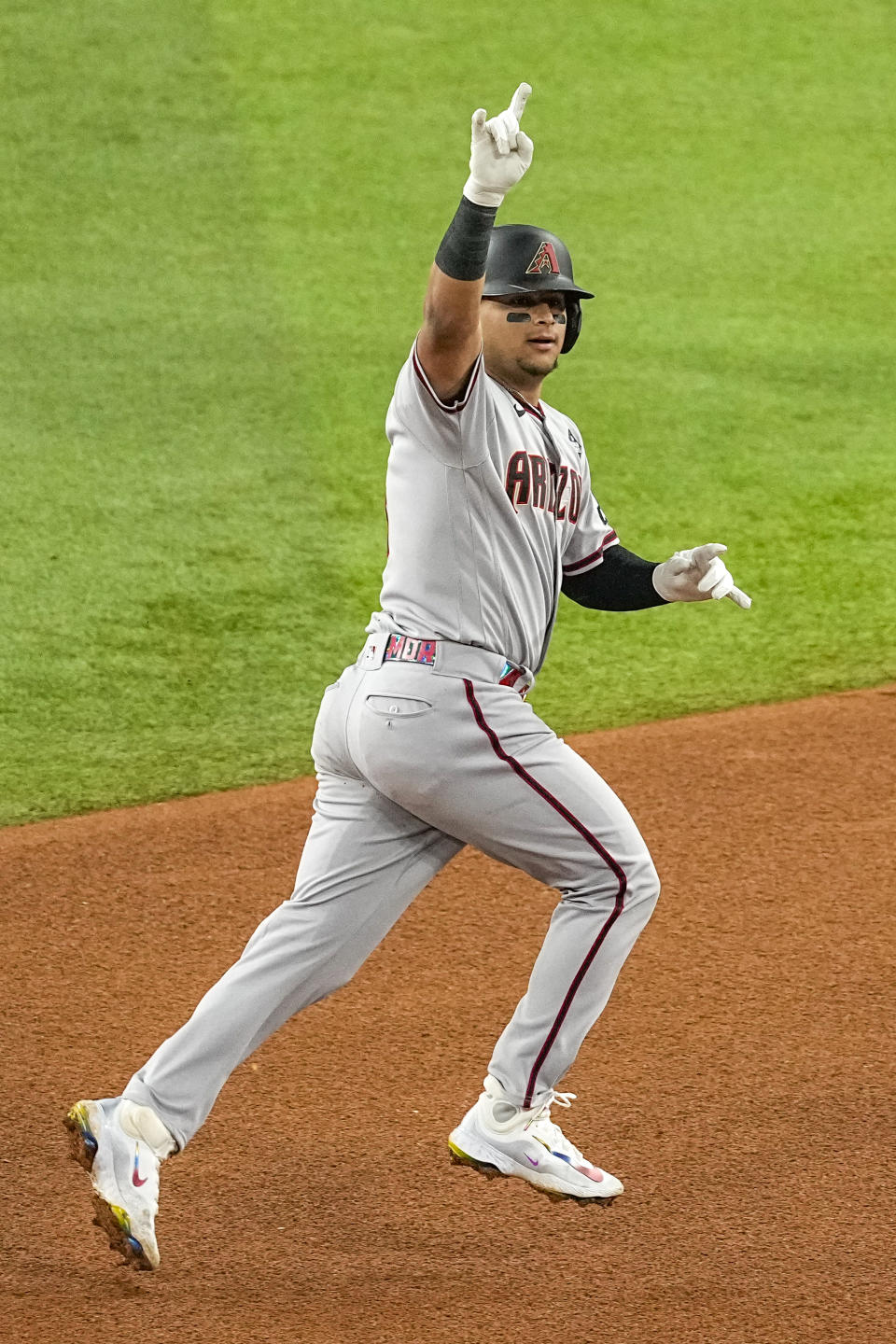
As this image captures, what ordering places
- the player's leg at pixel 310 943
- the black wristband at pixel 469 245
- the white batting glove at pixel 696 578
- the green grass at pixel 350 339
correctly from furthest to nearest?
the green grass at pixel 350 339 < the white batting glove at pixel 696 578 < the player's leg at pixel 310 943 < the black wristband at pixel 469 245

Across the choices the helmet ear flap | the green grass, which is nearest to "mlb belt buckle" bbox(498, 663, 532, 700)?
the helmet ear flap

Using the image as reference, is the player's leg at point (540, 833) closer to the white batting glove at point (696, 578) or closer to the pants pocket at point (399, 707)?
the pants pocket at point (399, 707)

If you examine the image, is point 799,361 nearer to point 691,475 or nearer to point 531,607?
point 691,475

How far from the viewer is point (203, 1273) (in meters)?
3.46

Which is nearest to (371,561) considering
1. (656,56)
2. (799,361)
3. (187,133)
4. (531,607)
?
(799,361)

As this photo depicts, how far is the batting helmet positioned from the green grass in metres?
2.57

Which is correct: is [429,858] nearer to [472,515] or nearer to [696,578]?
[472,515]

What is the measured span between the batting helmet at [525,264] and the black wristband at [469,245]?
374 millimetres

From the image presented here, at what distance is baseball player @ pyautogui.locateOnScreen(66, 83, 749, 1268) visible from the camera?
3.30m

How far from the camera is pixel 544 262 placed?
351 centimetres

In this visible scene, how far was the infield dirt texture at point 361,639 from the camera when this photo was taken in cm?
359

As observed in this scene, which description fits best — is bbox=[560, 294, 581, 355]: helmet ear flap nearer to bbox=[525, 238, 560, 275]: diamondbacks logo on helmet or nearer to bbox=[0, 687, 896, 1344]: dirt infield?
bbox=[525, 238, 560, 275]: diamondbacks logo on helmet

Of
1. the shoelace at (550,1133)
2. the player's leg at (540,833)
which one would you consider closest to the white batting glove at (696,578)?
the player's leg at (540,833)

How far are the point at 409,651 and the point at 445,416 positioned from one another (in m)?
0.48
